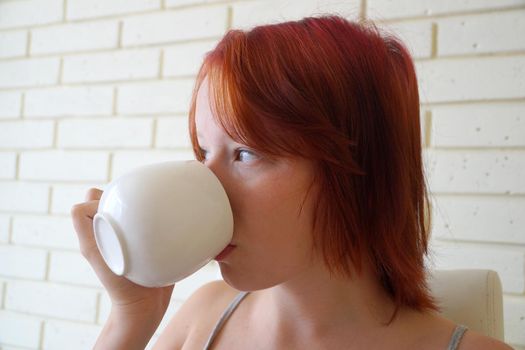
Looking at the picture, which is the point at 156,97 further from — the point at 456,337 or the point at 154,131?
the point at 456,337

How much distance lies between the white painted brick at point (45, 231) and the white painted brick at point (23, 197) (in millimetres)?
28

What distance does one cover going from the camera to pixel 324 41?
67cm

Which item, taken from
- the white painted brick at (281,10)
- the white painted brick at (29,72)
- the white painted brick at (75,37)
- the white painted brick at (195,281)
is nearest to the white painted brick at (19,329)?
the white painted brick at (195,281)

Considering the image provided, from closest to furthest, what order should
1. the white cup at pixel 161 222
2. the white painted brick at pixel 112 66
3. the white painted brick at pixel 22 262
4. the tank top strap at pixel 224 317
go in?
the white cup at pixel 161 222
the tank top strap at pixel 224 317
the white painted brick at pixel 112 66
the white painted brick at pixel 22 262

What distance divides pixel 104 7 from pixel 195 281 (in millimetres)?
851

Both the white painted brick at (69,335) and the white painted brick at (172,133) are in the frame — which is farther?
the white painted brick at (69,335)

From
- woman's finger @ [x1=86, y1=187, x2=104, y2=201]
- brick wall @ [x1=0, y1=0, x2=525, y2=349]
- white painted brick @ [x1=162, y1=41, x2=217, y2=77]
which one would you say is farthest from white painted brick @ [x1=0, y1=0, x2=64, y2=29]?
woman's finger @ [x1=86, y1=187, x2=104, y2=201]

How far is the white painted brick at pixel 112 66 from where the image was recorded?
155 cm

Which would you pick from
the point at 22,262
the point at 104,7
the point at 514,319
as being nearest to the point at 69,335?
the point at 22,262

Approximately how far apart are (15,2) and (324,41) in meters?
1.50

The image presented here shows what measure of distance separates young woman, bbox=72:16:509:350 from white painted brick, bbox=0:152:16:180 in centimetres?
106

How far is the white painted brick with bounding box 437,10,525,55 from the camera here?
109 centimetres

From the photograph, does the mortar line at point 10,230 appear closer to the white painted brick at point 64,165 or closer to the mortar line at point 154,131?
the white painted brick at point 64,165

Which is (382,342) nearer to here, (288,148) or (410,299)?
(410,299)
